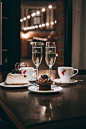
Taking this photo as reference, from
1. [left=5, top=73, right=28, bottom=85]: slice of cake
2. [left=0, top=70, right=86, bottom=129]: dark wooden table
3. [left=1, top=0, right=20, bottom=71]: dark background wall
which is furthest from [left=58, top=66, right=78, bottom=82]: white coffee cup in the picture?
[left=1, top=0, right=20, bottom=71]: dark background wall

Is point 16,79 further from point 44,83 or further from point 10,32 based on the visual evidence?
point 10,32

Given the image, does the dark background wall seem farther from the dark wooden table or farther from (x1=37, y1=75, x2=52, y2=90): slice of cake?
the dark wooden table

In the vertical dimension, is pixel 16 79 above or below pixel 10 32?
below

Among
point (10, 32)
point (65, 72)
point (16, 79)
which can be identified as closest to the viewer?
point (16, 79)

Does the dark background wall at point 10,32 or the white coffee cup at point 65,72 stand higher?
the dark background wall at point 10,32

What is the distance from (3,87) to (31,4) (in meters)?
16.3

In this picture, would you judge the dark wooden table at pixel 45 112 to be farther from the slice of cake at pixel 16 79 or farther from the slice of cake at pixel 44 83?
the slice of cake at pixel 16 79

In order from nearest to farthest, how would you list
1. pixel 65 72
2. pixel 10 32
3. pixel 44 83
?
pixel 44 83 → pixel 65 72 → pixel 10 32

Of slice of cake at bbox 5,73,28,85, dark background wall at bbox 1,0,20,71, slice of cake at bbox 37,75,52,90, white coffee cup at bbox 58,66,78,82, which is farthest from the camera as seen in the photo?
dark background wall at bbox 1,0,20,71

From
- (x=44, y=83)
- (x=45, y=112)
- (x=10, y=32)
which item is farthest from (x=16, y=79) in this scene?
(x=10, y=32)

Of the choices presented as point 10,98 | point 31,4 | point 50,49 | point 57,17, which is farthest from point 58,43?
point 31,4

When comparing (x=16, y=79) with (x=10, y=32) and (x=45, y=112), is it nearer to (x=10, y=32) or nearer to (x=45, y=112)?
(x=45, y=112)

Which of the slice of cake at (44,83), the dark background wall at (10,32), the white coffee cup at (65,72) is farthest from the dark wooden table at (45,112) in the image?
the dark background wall at (10,32)

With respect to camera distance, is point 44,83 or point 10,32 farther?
point 10,32
